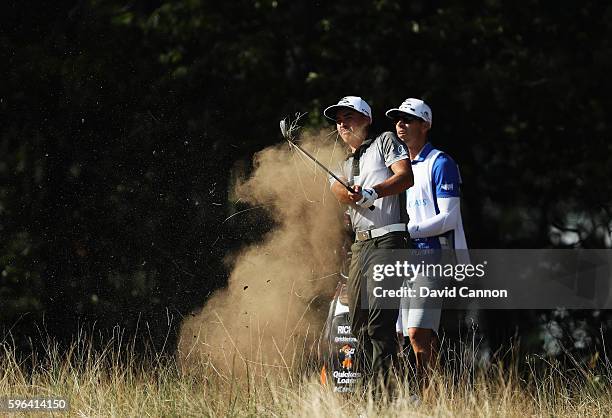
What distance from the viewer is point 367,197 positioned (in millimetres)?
6324

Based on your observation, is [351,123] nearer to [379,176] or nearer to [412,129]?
[379,176]

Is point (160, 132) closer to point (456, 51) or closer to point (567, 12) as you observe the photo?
point (456, 51)

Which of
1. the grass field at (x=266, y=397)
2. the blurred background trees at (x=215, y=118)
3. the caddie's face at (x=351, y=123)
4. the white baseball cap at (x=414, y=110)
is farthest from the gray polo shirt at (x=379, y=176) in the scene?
the blurred background trees at (x=215, y=118)

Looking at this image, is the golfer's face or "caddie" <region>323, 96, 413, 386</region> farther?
the golfer's face

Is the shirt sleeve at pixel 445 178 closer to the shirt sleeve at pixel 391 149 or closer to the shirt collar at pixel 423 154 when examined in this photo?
the shirt collar at pixel 423 154

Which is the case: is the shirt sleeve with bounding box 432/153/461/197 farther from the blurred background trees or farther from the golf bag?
the blurred background trees

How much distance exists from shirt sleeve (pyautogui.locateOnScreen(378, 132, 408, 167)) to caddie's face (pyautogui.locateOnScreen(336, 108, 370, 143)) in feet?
0.53

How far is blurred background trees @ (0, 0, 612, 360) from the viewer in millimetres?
11102

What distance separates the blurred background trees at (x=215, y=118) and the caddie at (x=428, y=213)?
137 inches

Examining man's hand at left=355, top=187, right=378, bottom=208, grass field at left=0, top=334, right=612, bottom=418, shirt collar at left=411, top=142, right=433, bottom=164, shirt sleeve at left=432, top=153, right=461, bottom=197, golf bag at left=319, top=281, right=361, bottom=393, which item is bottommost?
grass field at left=0, top=334, right=612, bottom=418

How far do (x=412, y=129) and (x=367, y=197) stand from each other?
1096 millimetres

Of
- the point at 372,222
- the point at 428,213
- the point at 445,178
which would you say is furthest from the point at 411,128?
the point at 372,222

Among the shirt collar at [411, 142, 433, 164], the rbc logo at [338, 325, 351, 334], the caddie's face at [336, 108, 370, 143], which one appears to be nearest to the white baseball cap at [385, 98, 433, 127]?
the shirt collar at [411, 142, 433, 164]

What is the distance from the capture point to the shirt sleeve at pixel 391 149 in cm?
657
